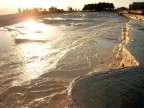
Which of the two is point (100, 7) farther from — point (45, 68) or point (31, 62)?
point (45, 68)

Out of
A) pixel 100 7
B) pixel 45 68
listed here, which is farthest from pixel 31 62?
pixel 100 7

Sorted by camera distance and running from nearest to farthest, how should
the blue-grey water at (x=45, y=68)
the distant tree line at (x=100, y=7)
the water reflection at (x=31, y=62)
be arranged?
1. the blue-grey water at (x=45, y=68)
2. the water reflection at (x=31, y=62)
3. the distant tree line at (x=100, y=7)

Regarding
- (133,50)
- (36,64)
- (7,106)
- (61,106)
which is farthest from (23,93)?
(133,50)

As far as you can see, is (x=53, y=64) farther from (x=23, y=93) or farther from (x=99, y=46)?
(x=99, y=46)

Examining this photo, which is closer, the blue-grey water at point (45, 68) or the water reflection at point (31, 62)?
the blue-grey water at point (45, 68)

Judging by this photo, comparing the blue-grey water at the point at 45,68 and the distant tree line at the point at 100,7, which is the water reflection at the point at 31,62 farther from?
the distant tree line at the point at 100,7

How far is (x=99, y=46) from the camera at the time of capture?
12727 millimetres

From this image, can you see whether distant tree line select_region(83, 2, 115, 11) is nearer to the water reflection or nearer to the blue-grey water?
the blue-grey water

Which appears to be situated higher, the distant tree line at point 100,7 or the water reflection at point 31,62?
the distant tree line at point 100,7

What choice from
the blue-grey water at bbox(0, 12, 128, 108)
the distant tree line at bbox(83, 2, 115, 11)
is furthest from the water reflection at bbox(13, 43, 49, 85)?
the distant tree line at bbox(83, 2, 115, 11)

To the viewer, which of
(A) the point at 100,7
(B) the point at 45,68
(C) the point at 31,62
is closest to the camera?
(B) the point at 45,68

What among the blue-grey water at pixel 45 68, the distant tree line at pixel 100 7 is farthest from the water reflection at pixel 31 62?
the distant tree line at pixel 100 7

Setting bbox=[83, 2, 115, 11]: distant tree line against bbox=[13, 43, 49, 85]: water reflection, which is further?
bbox=[83, 2, 115, 11]: distant tree line

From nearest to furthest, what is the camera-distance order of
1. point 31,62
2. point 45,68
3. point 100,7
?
1. point 45,68
2. point 31,62
3. point 100,7
